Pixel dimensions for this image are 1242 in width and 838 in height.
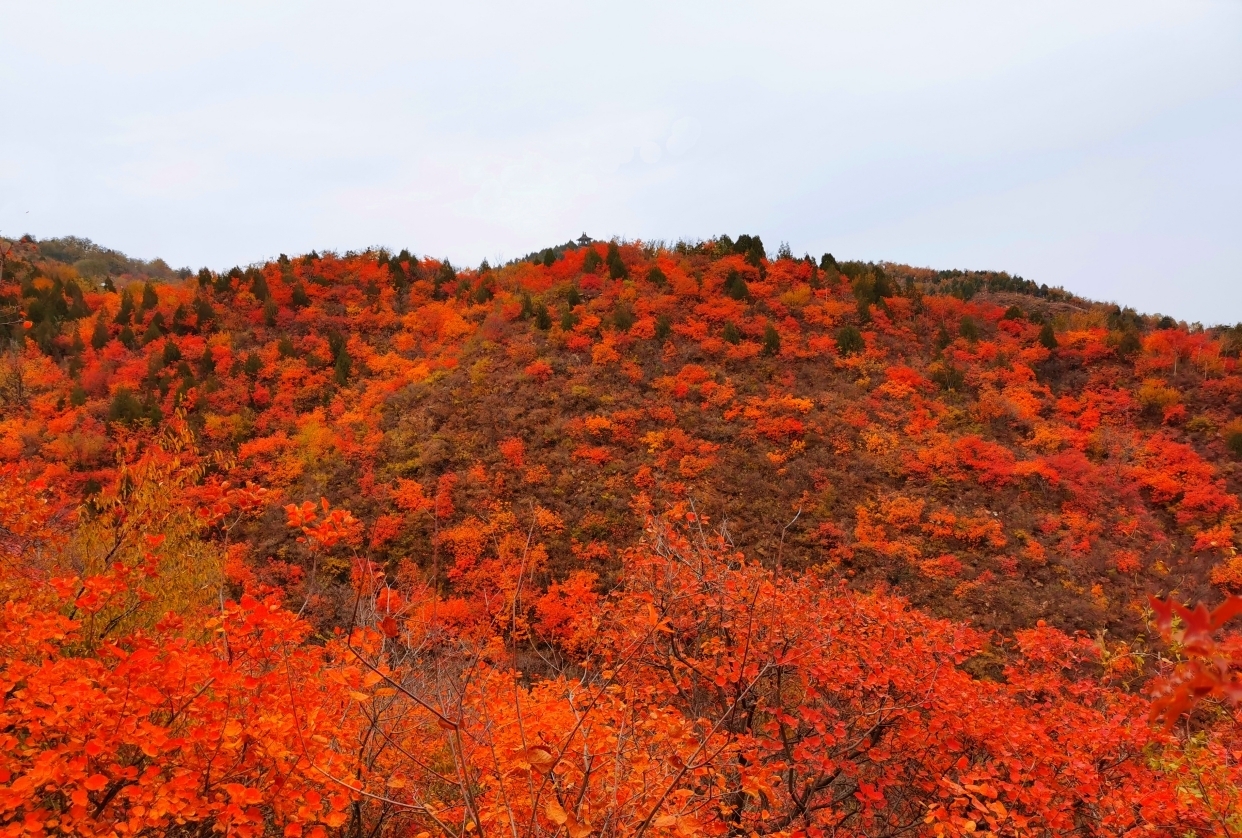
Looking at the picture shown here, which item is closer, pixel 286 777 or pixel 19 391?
pixel 286 777

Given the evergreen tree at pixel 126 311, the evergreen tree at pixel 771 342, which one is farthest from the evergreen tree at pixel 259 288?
the evergreen tree at pixel 771 342

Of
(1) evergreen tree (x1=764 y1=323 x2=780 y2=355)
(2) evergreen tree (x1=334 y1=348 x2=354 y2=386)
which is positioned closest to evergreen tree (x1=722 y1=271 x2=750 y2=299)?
(1) evergreen tree (x1=764 y1=323 x2=780 y2=355)

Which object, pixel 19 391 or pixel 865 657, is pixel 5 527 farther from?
pixel 19 391

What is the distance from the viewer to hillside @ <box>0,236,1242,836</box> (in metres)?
7.18

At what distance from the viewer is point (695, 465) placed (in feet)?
70.8

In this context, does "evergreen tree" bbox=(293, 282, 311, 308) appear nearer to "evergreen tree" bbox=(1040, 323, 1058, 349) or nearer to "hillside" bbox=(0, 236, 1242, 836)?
"hillside" bbox=(0, 236, 1242, 836)

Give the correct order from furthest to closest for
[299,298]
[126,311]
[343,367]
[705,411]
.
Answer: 1. [299,298]
2. [126,311]
3. [343,367]
4. [705,411]

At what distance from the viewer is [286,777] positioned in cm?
379

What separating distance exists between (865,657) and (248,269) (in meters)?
40.0

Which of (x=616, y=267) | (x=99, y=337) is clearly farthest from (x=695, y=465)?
(x=99, y=337)

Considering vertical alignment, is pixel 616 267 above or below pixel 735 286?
above

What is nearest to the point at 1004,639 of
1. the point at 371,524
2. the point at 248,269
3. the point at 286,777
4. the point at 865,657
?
the point at 865,657

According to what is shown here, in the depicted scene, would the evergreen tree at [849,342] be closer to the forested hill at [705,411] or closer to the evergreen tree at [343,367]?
the forested hill at [705,411]

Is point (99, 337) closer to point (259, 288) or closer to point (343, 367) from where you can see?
point (259, 288)
